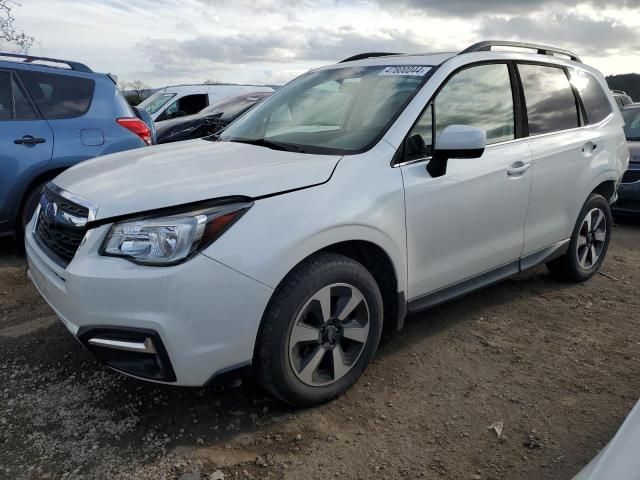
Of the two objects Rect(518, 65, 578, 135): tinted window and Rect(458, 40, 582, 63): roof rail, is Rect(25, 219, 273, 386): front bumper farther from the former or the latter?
Rect(518, 65, 578, 135): tinted window

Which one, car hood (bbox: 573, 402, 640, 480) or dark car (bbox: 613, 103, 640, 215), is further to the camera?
dark car (bbox: 613, 103, 640, 215)

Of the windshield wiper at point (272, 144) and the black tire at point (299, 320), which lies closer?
the black tire at point (299, 320)

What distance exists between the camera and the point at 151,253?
7.25 ft

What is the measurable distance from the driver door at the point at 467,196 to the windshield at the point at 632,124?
5083 millimetres

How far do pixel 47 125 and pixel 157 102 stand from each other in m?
7.43

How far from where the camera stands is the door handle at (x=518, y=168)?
11.1ft

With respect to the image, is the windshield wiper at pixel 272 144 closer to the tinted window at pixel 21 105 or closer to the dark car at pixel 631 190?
the tinted window at pixel 21 105

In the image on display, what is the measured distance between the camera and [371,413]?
2691 millimetres

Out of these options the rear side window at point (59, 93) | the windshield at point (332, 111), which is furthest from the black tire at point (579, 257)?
the rear side window at point (59, 93)

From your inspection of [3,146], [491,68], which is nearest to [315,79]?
[491,68]

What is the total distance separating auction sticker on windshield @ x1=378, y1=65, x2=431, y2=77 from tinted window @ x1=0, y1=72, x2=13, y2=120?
133 inches

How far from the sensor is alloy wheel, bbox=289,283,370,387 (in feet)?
8.23

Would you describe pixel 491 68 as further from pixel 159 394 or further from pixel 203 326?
pixel 159 394

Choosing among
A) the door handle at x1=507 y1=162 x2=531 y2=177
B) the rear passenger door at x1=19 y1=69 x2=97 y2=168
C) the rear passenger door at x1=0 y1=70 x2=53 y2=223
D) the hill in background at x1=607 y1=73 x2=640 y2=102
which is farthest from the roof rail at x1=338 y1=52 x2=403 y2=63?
the hill in background at x1=607 y1=73 x2=640 y2=102
